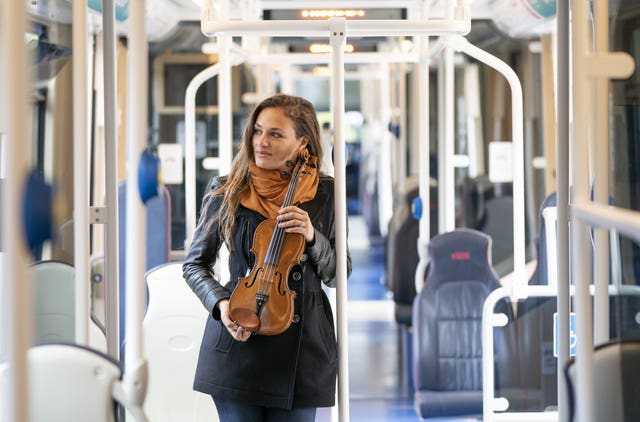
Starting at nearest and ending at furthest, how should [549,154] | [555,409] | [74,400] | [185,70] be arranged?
[74,400], [555,409], [549,154], [185,70]

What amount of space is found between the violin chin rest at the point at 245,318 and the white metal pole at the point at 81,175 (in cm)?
40

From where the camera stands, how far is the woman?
246 centimetres

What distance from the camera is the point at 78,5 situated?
240 centimetres

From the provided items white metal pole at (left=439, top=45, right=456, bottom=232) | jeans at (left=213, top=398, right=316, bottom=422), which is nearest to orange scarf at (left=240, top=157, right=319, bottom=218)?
jeans at (left=213, top=398, right=316, bottom=422)

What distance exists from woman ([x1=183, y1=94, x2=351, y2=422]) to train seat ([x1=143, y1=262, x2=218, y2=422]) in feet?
3.46

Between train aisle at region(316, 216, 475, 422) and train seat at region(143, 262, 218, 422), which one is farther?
train aisle at region(316, 216, 475, 422)

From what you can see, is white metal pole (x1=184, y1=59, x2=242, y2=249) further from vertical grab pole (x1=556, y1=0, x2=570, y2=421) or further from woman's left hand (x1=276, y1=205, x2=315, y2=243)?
vertical grab pole (x1=556, y1=0, x2=570, y2=421)

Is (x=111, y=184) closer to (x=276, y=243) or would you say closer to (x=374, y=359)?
(x=276, y=243)

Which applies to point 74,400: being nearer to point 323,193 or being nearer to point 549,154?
point 323,193

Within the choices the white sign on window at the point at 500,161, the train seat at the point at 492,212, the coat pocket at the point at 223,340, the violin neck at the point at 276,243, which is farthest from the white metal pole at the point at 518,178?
the train seat at the point at 492,212

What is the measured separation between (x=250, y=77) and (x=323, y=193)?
20.7ft

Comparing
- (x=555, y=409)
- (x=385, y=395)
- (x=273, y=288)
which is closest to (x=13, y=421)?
(x=273, y=288)

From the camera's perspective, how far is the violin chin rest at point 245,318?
7.73 feet

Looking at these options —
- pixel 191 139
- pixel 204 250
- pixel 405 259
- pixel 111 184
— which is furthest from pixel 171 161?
pixel 204 250
